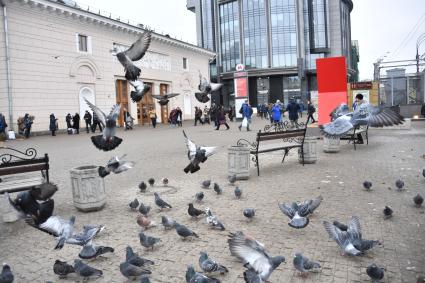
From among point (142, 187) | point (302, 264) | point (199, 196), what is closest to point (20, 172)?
point (142, 187)

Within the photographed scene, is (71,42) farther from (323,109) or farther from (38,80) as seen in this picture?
(323,109)

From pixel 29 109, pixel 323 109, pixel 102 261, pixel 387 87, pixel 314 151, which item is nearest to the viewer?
pixel 102 261

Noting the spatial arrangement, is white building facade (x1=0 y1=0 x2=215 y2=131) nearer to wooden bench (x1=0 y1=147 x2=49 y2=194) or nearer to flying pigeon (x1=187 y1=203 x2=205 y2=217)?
wooden bench (x1=0 y1=147 x2=49 y2=194)

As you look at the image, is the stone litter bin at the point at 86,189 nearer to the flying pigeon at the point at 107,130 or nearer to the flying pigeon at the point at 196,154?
the flying pigeon at the point at 107,130

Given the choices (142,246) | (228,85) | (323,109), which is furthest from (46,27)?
(228,85)

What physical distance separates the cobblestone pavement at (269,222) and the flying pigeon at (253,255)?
48 centimetres

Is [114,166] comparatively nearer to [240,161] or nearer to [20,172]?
[20,172]

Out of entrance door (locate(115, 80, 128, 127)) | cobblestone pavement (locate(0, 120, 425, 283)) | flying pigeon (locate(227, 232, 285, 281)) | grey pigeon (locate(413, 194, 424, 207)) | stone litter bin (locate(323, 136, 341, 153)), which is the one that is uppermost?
entrance door (locate(115, 80, 128, 127))

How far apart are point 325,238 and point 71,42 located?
27.3 meters

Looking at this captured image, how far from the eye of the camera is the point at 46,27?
2627 centimetres

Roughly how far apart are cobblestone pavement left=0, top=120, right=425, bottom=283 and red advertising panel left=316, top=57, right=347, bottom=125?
4923 millimetres

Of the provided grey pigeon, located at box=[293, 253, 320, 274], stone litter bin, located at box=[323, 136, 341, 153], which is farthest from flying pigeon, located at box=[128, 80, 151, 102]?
stone litter bin, located at box=[323, 136, 341, 153]

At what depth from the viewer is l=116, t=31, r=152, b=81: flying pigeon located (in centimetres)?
547

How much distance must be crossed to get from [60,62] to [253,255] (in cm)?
2690
